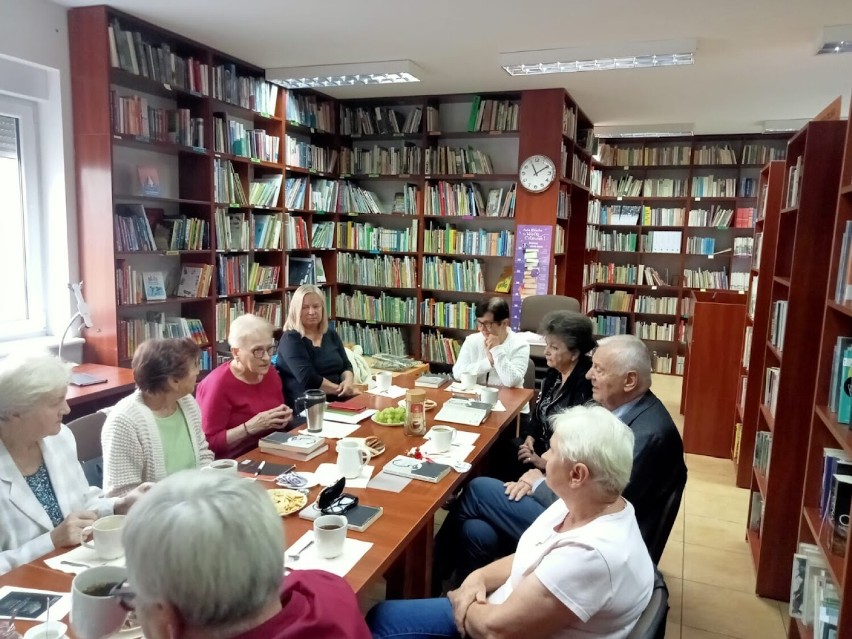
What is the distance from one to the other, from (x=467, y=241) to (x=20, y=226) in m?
3.60

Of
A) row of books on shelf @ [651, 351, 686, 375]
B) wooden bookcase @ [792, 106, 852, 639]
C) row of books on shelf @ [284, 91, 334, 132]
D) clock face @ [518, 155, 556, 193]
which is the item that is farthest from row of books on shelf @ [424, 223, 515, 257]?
wooden bookcase @ [792, 106, 852, 639]

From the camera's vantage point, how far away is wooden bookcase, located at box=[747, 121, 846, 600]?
2580mm

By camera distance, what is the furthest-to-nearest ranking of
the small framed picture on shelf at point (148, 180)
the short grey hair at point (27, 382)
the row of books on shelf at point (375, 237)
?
the row of books on shelf at point (375, 237), the small framed picture on shelf at point (148, 180), the short grey hair at point (27, 382)

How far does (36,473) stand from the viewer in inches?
70.6

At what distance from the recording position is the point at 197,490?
956mm

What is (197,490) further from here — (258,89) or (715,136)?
(715,136)

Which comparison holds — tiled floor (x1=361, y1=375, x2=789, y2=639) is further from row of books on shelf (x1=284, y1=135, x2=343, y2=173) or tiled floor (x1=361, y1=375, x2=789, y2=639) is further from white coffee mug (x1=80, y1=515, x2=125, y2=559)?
row of books on shelf (x1=284, y1=135, x2=343, y2=173)

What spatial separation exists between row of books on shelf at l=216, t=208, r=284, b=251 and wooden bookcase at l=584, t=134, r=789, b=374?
3706 millimetres

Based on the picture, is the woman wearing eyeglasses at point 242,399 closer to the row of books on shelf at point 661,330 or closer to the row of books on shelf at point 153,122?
the row of books on shelf at point 153,122

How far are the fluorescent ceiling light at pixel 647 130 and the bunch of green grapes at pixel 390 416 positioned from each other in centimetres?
536

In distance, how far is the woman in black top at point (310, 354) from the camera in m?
3.53

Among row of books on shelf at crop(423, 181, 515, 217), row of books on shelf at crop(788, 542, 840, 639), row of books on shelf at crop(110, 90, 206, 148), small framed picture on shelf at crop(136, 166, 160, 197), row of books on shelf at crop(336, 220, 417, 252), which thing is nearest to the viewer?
row of books on shelf at crop(788, 542, 840, 639)

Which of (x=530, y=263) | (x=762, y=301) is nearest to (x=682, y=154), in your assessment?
(x=530, y=263)

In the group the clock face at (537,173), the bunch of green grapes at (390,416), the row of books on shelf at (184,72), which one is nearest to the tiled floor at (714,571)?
the bunch of green grapes at (390,416)
